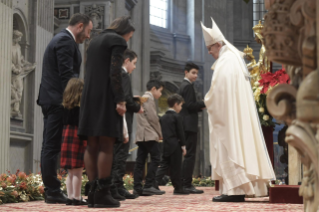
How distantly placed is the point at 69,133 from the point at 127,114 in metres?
1.54

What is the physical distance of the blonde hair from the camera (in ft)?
13.1

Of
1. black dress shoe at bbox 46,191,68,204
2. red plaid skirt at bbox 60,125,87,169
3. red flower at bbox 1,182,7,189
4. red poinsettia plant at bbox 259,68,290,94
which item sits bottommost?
black dress shoe at bbox 46,191,68,204

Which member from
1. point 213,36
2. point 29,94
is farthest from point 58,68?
point 29,94

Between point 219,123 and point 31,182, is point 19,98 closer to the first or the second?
point 31,182

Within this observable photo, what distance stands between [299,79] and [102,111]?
2.44 metres

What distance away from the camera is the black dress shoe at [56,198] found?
13.9 ft

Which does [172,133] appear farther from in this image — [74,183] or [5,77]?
[5,77]

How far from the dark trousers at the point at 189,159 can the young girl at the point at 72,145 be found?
2665 millimetres

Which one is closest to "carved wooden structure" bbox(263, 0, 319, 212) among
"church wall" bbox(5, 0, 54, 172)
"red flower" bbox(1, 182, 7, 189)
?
"red flower" bbox(1, 182, 7, 189)

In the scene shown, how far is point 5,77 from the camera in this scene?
7.85 m

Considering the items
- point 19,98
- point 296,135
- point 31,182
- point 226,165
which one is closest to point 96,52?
point 226,165

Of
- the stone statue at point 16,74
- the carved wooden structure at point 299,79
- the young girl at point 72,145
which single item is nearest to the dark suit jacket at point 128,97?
the young girl at point 72,145

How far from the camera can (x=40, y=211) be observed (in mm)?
3332

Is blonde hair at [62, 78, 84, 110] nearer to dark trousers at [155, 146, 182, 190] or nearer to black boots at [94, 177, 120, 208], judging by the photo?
black boots at [94, 177, 120, 208]
